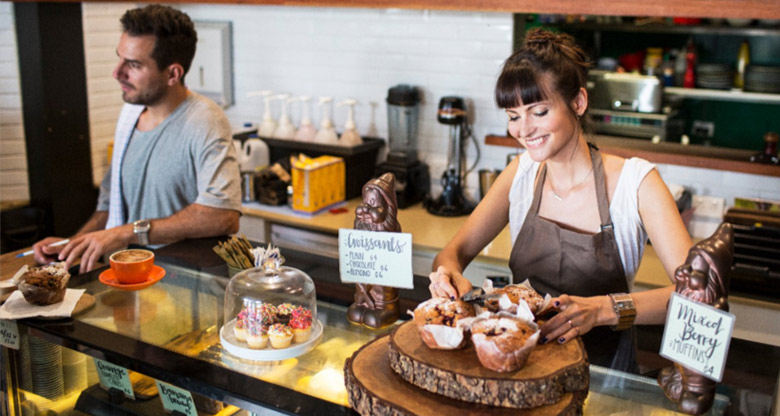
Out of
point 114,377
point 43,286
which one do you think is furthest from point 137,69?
point 114,377

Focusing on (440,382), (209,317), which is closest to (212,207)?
(209,317)

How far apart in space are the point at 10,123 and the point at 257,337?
11.3 feet

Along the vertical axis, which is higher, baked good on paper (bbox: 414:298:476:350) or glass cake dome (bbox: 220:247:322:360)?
baked good on paper (bbox: 414:298:476:350)

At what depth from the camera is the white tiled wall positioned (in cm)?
427

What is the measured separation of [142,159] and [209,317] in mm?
1308

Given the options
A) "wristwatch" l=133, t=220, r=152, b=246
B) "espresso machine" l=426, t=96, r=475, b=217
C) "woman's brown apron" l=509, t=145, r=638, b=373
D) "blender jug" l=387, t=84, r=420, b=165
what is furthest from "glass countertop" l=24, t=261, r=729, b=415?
"blender jug" l=387, t=84, r=420, b=165

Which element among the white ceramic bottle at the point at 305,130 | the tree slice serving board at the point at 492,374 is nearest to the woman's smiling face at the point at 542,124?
the tree slice serving board at the point at 492,374

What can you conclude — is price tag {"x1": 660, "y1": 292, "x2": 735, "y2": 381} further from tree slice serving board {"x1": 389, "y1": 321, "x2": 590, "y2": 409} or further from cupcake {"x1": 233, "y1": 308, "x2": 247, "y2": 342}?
cupcake {"x1": 233, "y1": 308, "x2": 247, "y2": 342}

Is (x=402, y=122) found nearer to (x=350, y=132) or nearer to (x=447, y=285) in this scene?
(x=350, y=132)

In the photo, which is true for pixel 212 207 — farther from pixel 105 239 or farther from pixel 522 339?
pixel 522 339

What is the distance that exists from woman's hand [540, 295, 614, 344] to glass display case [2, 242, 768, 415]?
0.41 feet

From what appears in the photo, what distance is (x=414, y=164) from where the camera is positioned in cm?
447

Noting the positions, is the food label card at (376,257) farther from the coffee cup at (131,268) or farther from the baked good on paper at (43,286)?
the baked good on paper at (43,286)

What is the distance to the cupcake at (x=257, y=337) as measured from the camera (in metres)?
1.74
